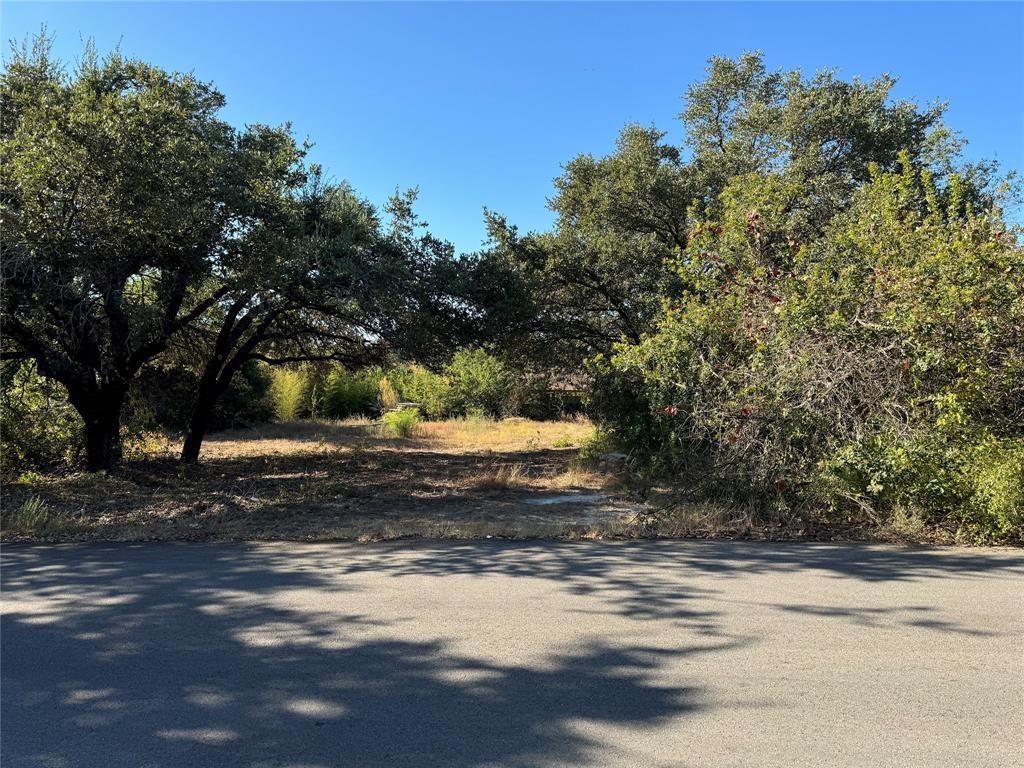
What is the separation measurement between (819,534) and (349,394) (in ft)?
94.5

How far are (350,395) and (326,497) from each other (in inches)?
927

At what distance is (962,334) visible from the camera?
305 inches

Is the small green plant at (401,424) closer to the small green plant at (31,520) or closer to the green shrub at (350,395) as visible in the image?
the green shrub at (350,395)

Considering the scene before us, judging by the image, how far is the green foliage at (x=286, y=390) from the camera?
101 feet

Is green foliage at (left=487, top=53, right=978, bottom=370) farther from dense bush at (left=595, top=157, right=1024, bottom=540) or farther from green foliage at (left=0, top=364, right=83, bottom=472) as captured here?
green foliage at (left=0, top=364, right=83, bottom=472)

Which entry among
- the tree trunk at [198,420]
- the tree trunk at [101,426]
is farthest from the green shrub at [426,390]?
the tree trunk at [101,426]

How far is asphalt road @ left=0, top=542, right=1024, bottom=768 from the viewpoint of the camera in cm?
306

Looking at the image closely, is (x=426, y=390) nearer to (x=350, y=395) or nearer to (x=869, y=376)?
(x=350, y=395)

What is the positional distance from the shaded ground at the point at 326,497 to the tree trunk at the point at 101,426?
1.55 ft

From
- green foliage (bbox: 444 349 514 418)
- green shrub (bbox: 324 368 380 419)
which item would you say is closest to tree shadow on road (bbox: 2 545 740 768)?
green foliage (bbox: 444 349 514 418)

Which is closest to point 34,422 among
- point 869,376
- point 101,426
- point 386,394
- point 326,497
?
point 101,426

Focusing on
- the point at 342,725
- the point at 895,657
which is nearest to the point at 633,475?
the point at 895,657

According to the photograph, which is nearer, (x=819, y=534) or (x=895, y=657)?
(x=895, y=657)

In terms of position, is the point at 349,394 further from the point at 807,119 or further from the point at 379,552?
the point at 379,552
